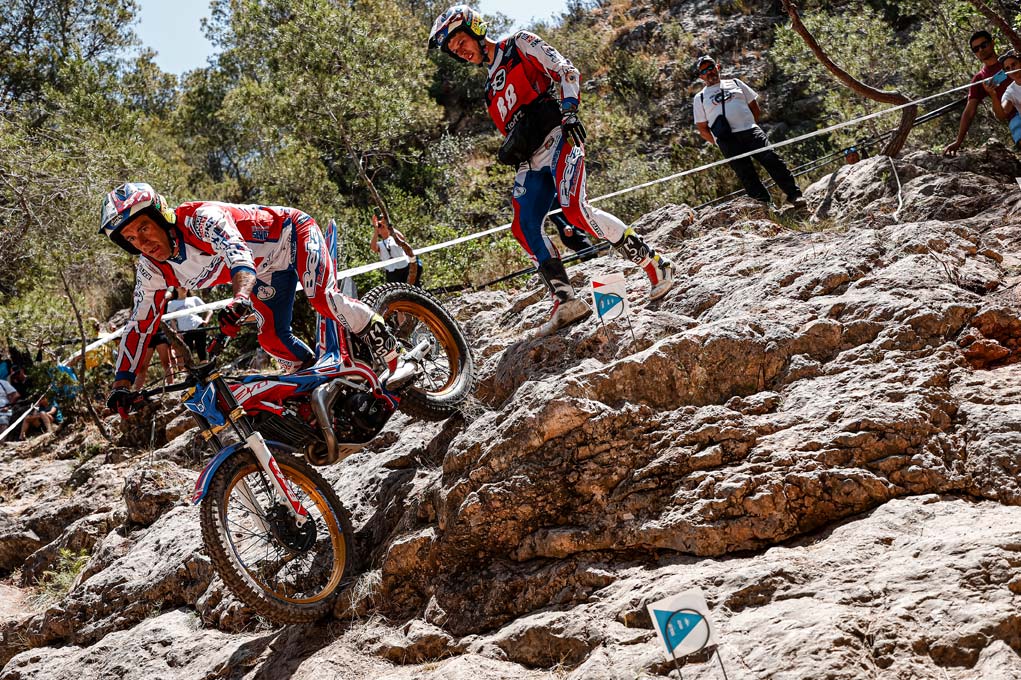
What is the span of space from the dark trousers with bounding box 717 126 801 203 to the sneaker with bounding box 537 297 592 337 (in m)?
3.43

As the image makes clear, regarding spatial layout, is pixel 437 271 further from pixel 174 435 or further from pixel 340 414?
pixel 340 414

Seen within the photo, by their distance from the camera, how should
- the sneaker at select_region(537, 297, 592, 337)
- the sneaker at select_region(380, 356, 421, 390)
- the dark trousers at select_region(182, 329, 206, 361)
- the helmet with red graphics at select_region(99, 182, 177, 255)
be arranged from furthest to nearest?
the sneaker at select_region(537, 297, 592, 337), the sneaker at select_region(380, 356, 421, 390), the dark trousers at select_region(182, 329, 206, 361), the helmet with red graphics at select_region(99, 182, 177, 255)

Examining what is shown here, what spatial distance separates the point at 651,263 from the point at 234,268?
2.76 meters

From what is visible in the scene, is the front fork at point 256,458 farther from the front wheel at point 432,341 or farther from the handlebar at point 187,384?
the front wheel at point 432,341

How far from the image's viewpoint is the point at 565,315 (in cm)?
571

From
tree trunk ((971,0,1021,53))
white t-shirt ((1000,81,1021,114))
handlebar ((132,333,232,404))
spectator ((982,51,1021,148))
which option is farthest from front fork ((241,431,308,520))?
tree trunk ((971,0,1021,53))

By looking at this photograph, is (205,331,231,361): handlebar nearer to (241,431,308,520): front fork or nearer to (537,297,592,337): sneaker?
(241,431,308,520): front fork

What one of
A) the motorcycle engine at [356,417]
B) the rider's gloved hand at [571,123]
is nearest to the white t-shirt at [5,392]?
the motorcycle engine at [356,417]

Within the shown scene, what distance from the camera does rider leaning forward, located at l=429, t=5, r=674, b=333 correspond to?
5820 mm

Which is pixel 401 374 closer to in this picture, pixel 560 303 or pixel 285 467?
pixel 285 467

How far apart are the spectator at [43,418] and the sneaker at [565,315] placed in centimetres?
1130

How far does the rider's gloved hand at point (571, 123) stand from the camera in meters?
5.75

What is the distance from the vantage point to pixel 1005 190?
673 cm

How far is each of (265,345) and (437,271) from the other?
6.85m
